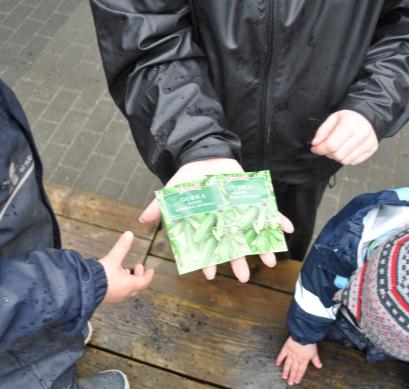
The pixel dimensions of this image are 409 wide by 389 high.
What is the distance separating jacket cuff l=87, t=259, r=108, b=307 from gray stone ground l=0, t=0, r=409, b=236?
153cm

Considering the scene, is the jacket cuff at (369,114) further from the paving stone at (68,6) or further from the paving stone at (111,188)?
the paving stone at (68,6)

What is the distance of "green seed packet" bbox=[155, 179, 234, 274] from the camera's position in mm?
1049

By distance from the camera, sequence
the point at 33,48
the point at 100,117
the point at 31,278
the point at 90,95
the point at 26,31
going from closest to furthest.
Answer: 1. the point at 31,278
2. the point at 100,117
3. the point at 90,95
4. the point at 33,48
5. the point at 26,31

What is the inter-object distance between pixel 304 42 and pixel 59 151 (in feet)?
6.72

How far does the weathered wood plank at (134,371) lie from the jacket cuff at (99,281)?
0.48 m

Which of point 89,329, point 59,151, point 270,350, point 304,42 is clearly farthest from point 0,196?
point 59,151

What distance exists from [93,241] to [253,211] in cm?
89

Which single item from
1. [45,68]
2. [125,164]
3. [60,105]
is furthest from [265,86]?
[45,68]

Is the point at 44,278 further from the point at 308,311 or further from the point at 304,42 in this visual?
the point at 304,42

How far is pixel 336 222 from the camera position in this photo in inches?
51.3

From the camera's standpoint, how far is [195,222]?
3.53 feet

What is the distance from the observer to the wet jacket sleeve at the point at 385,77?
1199 millimetres

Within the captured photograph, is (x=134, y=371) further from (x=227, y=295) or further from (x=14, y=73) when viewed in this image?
(x=14, y=73)

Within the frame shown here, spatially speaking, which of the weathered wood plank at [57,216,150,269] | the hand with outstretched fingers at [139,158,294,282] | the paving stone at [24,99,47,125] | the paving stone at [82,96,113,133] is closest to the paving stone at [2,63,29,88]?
the paving stone at [24,99,47,125]
